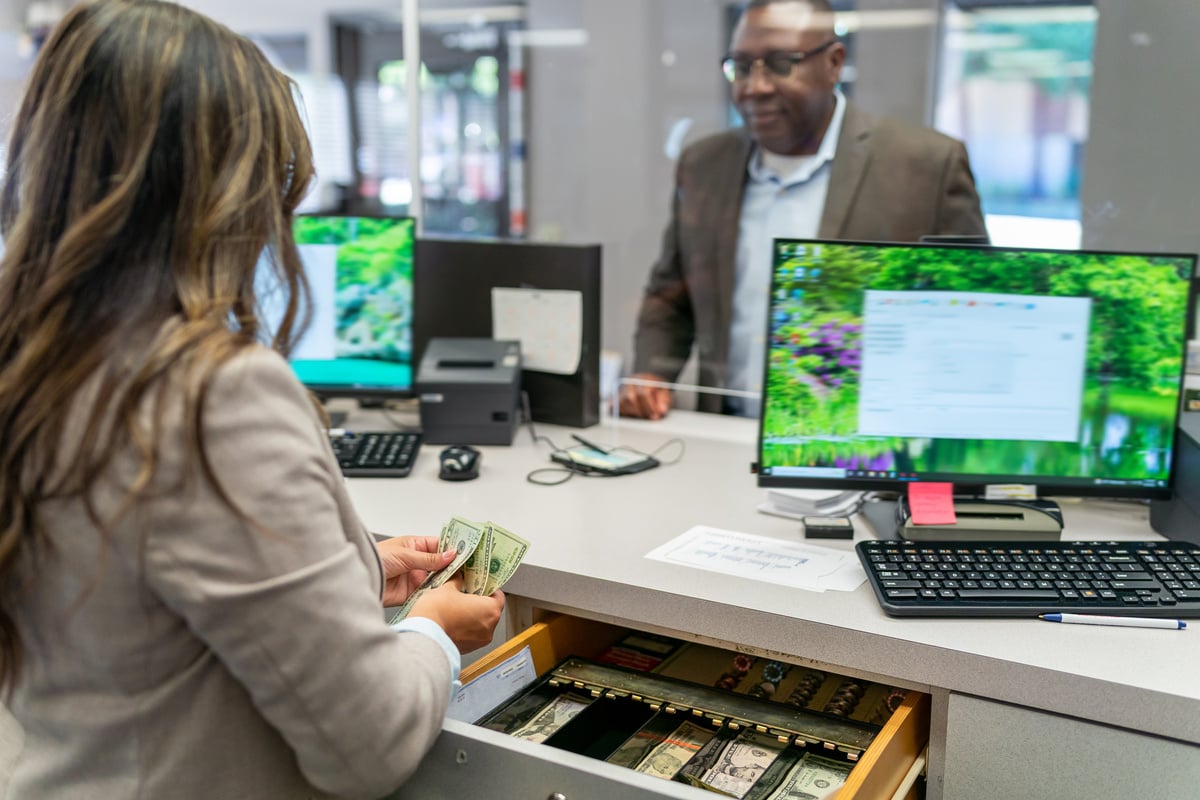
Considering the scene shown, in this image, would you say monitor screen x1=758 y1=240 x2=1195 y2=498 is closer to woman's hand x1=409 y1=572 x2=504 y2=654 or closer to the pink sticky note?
the pink sticky note

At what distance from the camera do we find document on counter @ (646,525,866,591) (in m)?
1.26

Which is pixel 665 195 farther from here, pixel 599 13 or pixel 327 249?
pixel 327 249

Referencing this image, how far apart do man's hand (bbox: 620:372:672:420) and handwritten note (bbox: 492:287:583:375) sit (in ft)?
0.59

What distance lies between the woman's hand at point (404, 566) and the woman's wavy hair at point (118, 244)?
1.34 ft

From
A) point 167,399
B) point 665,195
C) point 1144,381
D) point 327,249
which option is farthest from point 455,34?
point 167,399

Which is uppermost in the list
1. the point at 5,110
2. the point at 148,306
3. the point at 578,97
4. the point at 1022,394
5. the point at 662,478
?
the point at 578,97

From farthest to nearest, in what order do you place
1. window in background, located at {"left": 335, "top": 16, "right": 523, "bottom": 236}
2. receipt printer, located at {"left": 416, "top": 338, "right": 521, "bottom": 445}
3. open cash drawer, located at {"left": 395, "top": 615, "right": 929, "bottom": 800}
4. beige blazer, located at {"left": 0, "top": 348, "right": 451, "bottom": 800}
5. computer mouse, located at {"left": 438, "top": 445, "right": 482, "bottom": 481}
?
window in background, located at {"left": 335, "top": 16, "right": 523, "bottom": 236} → receipt printer, located at {"left": 416, "top": 338, "right": 521, "bottom": 445} → computer mouse, located at {"left": 438, "top": 445, "right": 482, "bottom": 481} → open cash drawer, located at {"left": 395, "top": 615, "right": 929, "bottom": 800} → beige blazer, located at {"left": 0, "top": 348, "right": 451, "bottom": 800}

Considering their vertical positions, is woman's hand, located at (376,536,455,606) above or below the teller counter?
Result: above

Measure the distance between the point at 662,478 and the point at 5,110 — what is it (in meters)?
1.10

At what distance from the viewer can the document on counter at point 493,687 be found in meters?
1.14

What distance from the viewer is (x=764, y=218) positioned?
104 inches

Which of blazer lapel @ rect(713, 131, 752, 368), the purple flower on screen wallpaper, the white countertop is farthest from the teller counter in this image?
blazer lapel @ rect(713, 131, 752, 368)

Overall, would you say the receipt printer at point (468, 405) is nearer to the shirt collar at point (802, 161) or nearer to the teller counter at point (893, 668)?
the teller counter at point (893, 668)

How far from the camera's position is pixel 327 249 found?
1935mm
